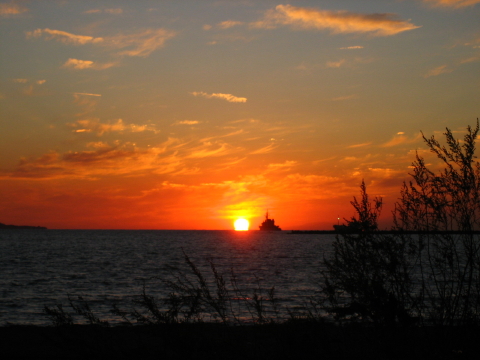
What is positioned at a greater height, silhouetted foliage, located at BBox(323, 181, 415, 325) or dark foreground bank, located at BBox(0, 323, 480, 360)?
silhouetted foliage, located at BBox(323, 181, 415, 325)

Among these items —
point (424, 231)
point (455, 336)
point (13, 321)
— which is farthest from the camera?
point (13, 321)

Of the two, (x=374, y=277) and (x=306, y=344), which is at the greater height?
(x=374, y=277)

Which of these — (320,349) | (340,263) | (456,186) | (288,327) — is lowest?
(320,349)

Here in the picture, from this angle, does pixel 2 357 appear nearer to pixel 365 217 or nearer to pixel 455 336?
pixel 365 217

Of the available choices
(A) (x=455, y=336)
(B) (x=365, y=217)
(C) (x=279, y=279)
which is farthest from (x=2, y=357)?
(C) (x=279, y=279)

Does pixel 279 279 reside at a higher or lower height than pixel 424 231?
lower

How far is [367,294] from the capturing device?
23.4ft

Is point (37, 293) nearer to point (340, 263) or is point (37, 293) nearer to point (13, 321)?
point (13, 321)

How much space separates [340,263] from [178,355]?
3.23 m

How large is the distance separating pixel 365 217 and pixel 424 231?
1.09m

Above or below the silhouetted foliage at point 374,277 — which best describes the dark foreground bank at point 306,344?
below

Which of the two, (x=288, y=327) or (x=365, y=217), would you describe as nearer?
(x=288, y=327)

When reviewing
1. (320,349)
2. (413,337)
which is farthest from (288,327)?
(413,337)

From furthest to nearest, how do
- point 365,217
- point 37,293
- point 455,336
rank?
1. point 37,293
2. point 365,217
3. point 455,336
